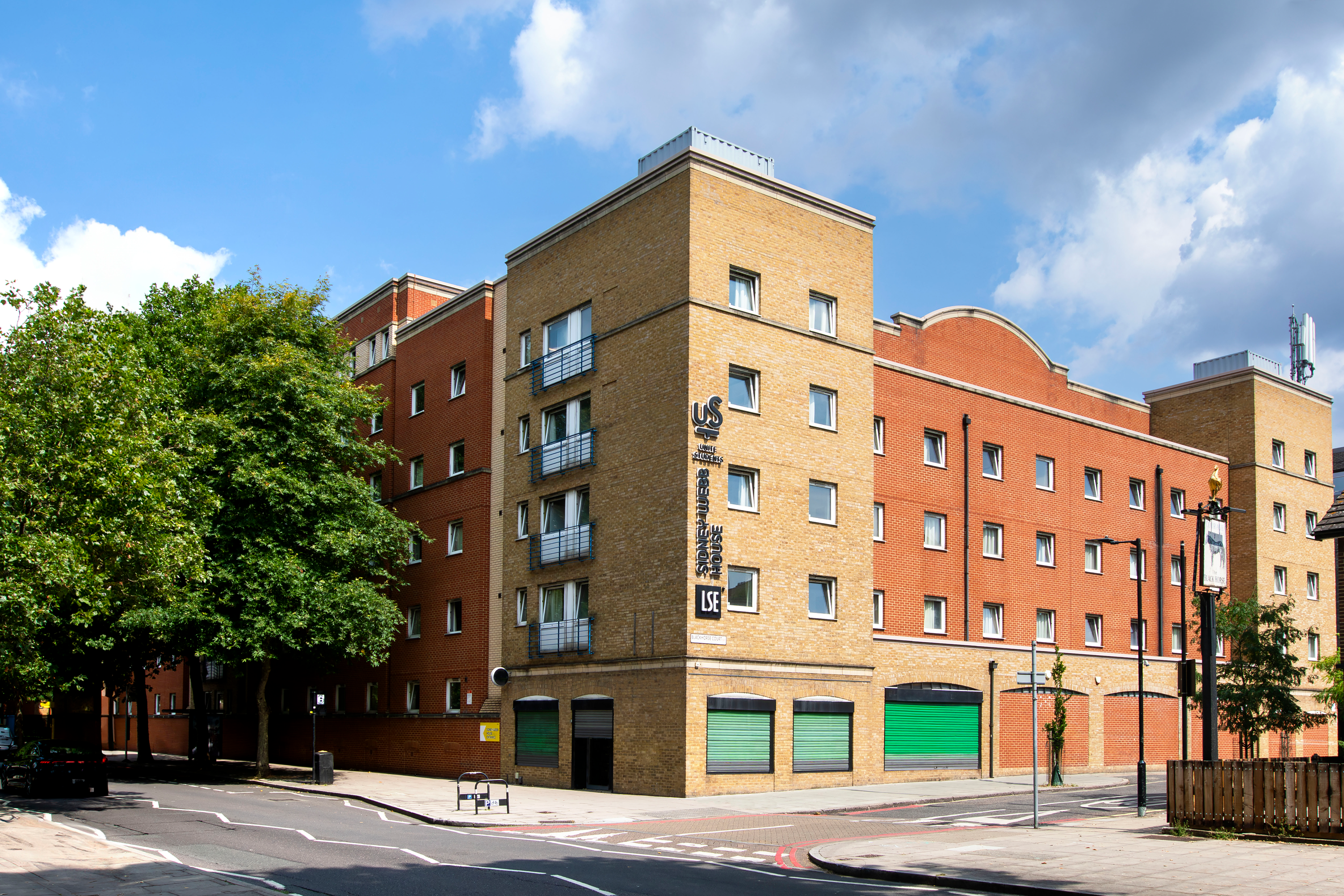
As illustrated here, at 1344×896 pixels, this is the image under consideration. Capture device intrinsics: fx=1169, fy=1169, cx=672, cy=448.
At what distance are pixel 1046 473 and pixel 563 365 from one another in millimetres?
18219

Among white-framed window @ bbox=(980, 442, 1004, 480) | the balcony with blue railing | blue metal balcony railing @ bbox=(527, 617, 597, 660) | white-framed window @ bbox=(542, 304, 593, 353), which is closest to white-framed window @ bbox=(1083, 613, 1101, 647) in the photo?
white-framed window @ bbox=(980, 442, 1004, 480)

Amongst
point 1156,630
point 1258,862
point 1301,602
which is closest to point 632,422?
point 1258,862

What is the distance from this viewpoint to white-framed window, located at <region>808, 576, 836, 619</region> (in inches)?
1277

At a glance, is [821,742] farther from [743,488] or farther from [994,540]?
[994,540]

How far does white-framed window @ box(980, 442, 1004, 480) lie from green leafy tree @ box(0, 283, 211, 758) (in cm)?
2494

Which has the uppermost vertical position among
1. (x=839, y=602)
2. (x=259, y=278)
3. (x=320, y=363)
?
(x=259, y=278)

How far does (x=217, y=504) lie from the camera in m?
28.4

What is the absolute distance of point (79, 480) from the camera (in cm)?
2372

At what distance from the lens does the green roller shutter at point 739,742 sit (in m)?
29.2

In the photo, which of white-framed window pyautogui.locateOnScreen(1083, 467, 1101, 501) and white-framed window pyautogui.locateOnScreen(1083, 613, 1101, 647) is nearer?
white-framed window pyautogui.locateOnScreen(1083, 613, 1101, 647)

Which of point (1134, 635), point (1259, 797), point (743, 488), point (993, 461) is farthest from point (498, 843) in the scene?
point (1134, 635)

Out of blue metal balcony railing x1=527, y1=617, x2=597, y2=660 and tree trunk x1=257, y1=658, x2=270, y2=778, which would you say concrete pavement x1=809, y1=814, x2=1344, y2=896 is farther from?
tree trunk x1=257, y1=658, x2=270, y2=778

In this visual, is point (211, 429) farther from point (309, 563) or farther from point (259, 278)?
Result: point (259, 278)

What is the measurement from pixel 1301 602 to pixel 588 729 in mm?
33669
